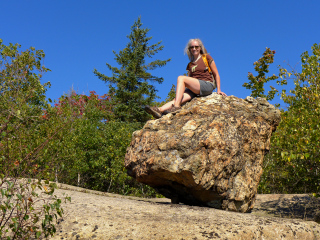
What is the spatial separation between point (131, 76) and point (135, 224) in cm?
1793

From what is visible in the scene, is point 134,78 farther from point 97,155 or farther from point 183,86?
point 183,86

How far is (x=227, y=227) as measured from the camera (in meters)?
4.12

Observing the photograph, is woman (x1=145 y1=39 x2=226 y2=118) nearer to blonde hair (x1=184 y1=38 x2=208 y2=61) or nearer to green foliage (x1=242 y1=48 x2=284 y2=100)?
blonde hair (x1=184 y1=38 x2=208 y2=61)

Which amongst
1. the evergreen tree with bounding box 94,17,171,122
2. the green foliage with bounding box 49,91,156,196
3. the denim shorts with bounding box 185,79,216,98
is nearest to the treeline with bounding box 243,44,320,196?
the denim shorts with bounding box 185,79,216,98

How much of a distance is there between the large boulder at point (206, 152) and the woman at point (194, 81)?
0.84 feet

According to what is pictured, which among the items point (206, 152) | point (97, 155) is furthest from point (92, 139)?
point (206, 152)

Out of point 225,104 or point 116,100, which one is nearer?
point 225,104

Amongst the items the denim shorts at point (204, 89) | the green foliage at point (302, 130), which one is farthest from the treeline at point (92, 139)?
the denim shorts at point (204, 89)

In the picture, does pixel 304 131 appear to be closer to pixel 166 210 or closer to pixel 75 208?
pixel 166 210

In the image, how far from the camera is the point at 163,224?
414 centimetres

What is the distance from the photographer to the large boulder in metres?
5.13

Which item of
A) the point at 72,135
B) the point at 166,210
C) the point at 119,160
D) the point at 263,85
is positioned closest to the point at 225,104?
the point at 166,210

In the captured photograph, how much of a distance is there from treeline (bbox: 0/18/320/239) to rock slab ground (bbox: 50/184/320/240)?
0.36 meters

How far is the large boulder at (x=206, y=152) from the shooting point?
16.8ft
